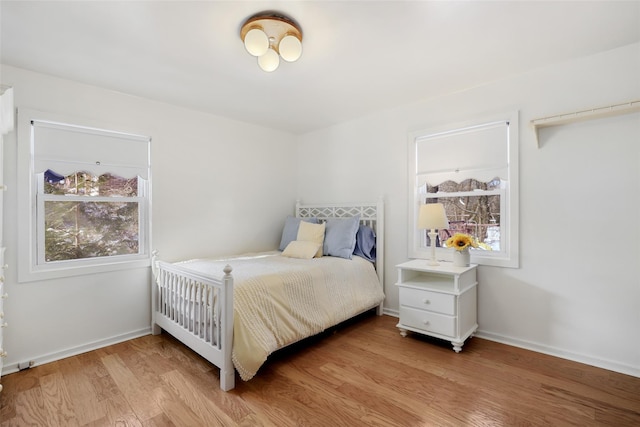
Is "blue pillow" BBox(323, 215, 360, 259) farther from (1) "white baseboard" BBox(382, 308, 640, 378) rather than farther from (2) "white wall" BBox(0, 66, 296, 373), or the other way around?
(1) "white baseboard" BBox(382, 308, 640, 378)

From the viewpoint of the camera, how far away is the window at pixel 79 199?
2324 millimetres

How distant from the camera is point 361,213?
3566mm

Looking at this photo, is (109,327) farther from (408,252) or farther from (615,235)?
(615,235)

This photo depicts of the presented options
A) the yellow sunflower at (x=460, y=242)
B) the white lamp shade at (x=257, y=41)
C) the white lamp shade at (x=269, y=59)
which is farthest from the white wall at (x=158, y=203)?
the yellow sunflower at (x=460, y=242)

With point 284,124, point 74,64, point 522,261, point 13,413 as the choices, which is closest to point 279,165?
point 284,124

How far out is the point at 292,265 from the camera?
8.92 ft

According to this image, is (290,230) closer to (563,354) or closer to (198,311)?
(198,311)

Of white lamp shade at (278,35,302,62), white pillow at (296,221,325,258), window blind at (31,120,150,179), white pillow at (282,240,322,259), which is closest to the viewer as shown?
white lamp shade at (278,35,302,62)

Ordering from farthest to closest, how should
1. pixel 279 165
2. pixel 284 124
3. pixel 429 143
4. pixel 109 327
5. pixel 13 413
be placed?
pixel 279 165 < pixel 284 124 < pixel 429 143 < pixel 109 327 < pixel 13 413

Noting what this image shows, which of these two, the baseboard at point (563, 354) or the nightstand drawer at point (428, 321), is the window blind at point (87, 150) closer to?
the nightstand drawer at point (428, 321)

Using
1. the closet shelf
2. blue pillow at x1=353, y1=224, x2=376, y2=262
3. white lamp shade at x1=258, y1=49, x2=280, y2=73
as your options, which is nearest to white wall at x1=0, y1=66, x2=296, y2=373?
blue pillow at x1=353, y1=224, x2=376, y2=262

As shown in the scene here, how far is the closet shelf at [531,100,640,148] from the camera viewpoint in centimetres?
204

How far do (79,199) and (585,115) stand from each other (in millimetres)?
4094

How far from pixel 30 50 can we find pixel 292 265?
2.45 m
